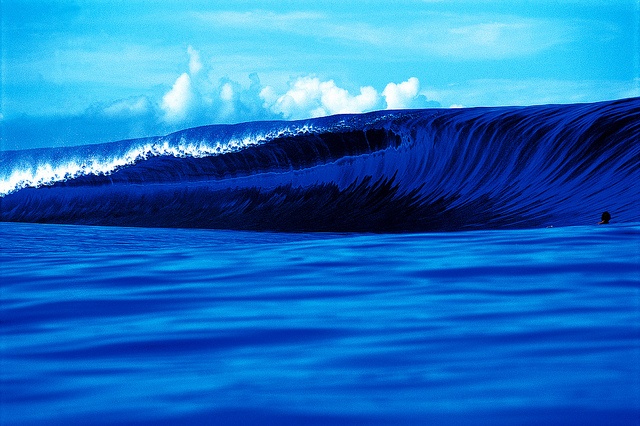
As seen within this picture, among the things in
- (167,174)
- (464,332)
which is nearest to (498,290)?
(464,332)

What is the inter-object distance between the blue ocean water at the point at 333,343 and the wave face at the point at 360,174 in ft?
20.3

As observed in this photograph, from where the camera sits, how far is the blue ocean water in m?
0.96

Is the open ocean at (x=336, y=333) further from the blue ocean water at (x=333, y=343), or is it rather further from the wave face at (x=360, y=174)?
the wave face at (x=360, y=174)

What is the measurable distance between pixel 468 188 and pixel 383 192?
1710mm

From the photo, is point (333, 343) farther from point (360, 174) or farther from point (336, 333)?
point (360, 174)

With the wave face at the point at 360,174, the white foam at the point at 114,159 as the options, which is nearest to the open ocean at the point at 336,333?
the wave face at the point at 360,174

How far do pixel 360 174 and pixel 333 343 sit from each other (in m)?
11.6

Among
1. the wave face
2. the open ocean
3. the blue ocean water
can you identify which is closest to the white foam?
the wave face

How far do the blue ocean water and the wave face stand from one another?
6.18 metres

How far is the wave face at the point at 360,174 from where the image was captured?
973 cm

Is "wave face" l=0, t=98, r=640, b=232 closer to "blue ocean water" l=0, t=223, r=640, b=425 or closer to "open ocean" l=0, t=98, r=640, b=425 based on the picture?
"open ocean" l=0, t=98, r=640, b=425

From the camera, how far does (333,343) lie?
1370 millimetres

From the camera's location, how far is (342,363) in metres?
1.20

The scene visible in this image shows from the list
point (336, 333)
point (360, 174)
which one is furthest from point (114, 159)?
point (336, 333)
